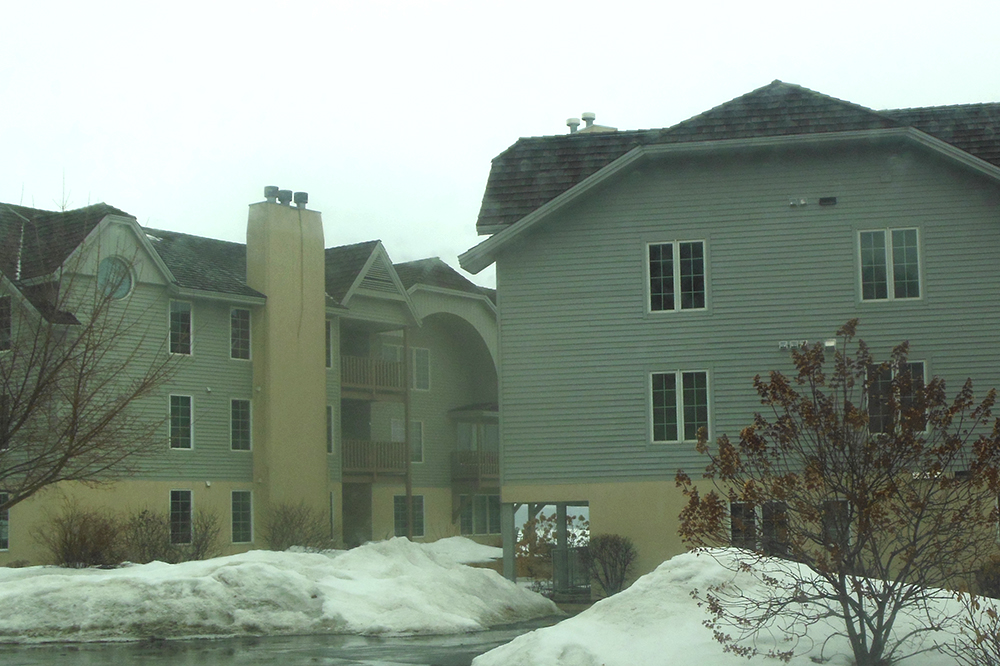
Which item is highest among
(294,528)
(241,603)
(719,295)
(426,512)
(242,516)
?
(719,295)

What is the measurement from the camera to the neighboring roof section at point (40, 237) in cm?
2106

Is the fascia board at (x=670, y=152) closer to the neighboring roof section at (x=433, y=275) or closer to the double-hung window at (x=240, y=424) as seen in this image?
the double-hung window at (x=240, y=424)

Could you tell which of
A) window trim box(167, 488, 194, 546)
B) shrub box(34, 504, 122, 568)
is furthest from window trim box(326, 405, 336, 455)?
shrub box(34, 504, 122, 568)

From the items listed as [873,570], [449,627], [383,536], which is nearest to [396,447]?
[383,536]


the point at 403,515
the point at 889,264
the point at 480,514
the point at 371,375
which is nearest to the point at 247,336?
the point at 371,375

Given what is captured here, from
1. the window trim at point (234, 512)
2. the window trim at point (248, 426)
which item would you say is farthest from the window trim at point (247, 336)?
the window trim at point (234, 512)

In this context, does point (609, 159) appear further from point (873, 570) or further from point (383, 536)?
point (383, 536)

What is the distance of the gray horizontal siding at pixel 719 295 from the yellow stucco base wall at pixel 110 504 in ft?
39.6

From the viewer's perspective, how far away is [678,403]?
77.0 ft

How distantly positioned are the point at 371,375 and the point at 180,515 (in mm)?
9146

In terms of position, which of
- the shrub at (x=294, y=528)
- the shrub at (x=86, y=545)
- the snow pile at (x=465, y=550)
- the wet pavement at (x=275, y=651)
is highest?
the shrub at (x=86, y=545)

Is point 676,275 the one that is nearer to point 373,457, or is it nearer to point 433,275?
point 373,457

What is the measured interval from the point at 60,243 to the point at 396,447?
2136 cm

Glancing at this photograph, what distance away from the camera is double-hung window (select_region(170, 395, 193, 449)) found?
1394 inches
